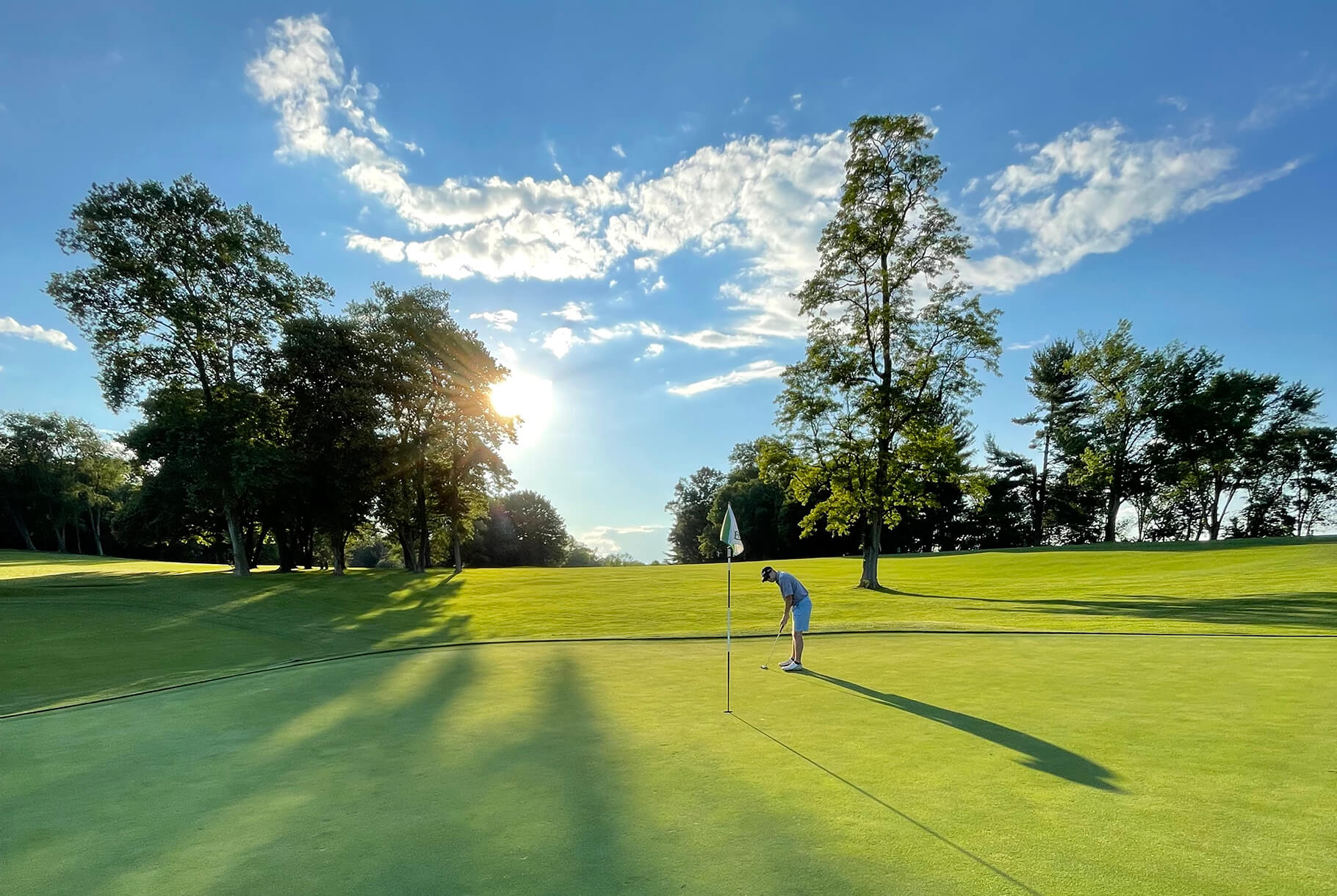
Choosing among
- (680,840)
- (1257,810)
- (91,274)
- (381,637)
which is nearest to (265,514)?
(91,274)

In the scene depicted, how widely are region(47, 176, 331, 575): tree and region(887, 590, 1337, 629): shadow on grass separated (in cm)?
3309

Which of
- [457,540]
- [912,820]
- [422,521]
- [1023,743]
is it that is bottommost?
[457,540]

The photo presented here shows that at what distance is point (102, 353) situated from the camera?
28.5 metres

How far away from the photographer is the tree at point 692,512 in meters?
92.4

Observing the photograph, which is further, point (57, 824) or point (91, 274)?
point (91, 274)

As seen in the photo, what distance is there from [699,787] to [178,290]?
35.3 meters

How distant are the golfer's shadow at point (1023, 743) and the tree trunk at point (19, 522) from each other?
85.2 meters

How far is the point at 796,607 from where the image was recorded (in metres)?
10.2

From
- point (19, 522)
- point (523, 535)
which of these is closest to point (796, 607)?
point (523, 535)

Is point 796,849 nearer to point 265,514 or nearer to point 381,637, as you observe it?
point 381,637

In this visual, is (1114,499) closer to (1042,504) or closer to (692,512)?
(1042,504)

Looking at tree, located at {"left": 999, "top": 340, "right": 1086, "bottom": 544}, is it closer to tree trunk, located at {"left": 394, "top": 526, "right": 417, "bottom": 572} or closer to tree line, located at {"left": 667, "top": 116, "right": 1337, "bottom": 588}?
tree line, located at {"left": 667, "top": 116, "right": 1337, "bottom": 588}

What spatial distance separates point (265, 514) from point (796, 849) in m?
42.1

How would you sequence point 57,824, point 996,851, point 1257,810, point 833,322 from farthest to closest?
point 833,322 → point 57,824 → point 1257,810 → point 996,851
